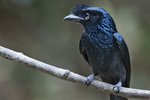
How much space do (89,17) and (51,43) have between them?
2.70 metres

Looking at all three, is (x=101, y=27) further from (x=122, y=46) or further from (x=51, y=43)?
(x=51, y=43)

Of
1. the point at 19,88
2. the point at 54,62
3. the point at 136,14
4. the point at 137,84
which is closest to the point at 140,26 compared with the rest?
the point at 136,14

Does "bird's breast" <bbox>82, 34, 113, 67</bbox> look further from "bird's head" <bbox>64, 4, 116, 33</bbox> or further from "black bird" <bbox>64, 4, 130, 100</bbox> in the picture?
"bird's head" <bbox>64, 4, 116, 33</bbox>

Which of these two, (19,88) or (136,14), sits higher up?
(136,14)

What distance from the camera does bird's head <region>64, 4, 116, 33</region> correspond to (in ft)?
14.5

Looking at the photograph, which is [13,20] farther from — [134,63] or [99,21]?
[99,21]

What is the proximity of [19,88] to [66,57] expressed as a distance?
794mm

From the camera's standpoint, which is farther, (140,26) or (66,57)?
(66,57)

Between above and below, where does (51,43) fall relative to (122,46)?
below

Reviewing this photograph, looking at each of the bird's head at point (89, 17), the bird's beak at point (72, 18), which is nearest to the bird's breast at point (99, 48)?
the bird's head at point (89, 17)

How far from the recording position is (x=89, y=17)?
4.52m

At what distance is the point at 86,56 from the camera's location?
487 cm

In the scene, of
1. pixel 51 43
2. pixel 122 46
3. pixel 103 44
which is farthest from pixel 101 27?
pixel 51 43

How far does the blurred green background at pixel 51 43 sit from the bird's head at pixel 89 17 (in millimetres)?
1900
